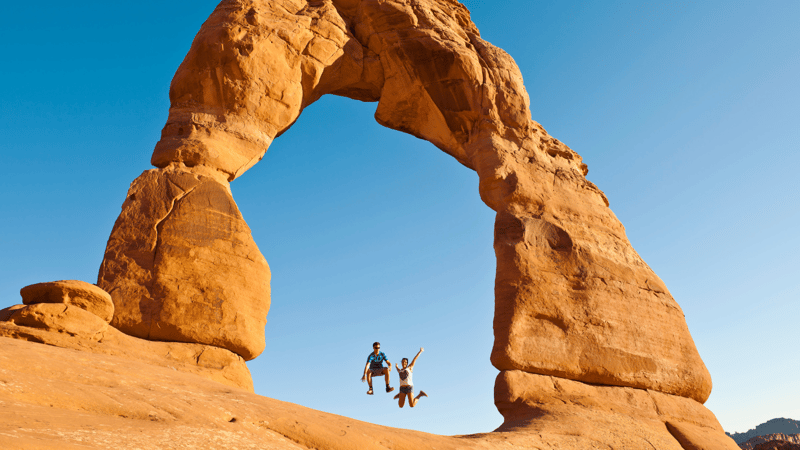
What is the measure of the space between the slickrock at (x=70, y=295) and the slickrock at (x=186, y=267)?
1.43 ft

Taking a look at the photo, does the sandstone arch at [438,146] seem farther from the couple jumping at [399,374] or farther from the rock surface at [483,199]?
the couple jumping at [399,374]

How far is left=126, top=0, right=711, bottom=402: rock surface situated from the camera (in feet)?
27.8

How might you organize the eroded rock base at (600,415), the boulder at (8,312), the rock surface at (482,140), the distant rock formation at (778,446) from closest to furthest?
the boulder at (8,312) < the eroded rock base at (600,415) < the rock surface at (482,140) < the distant rock formation at (778,446)

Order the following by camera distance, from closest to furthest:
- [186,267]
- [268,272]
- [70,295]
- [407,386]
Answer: [70,295]
[186,267]
[268,272]
[407,386]

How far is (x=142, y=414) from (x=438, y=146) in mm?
8121

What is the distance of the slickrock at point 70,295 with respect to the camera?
5.96m

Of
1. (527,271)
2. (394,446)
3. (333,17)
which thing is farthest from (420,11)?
(394,446)

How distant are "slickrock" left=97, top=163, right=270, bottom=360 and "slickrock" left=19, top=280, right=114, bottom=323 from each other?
0.44 m

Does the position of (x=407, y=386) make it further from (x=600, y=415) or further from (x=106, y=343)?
(x=106, y=343)

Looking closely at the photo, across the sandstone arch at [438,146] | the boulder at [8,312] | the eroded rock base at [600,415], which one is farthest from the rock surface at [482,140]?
the boulder at [8,312]

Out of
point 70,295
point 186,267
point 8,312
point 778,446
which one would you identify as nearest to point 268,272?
point 186,267

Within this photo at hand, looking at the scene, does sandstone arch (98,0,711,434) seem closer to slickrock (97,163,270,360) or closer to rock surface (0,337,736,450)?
slickrock (97,163,270,360)

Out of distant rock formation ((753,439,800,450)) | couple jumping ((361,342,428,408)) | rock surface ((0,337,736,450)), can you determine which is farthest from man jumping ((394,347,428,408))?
distant rock formation ((753,439,800,450))

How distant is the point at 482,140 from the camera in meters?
10.6
